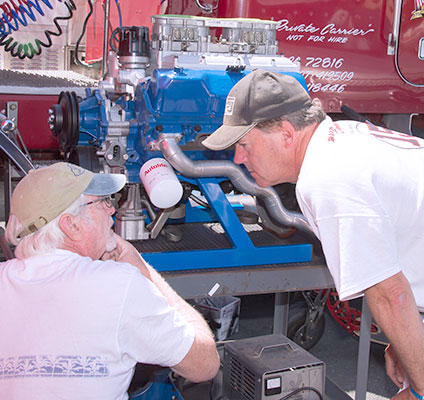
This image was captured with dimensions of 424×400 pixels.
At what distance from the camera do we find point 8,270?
161 centimetres

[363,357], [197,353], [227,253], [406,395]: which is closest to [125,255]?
[197,353]

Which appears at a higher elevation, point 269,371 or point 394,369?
point 394,369

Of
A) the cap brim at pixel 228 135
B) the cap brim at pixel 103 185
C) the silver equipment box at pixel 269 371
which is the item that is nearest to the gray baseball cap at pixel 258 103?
the cap brim at pixel 228 135

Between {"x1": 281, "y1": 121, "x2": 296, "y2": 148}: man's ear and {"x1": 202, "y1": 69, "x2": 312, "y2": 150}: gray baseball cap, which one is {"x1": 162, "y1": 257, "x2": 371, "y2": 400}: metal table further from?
{"x1": 281, "y1": 121, "x2": 296, "y2": 148}: man's ear

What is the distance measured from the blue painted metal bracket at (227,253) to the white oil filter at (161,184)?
0.75 ft

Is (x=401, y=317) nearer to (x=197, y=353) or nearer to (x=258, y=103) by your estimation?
(x=197, y=353)

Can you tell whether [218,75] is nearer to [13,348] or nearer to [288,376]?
[288,376]

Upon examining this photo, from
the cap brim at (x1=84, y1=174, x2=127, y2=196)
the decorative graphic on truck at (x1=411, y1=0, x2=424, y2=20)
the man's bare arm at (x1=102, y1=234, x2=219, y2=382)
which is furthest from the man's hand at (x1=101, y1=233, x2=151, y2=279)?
the decorative graphic on truck at (x1=411, y1=0, x2=424, y2=20)

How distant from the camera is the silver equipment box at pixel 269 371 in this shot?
7.99ft

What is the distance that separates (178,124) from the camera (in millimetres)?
2713

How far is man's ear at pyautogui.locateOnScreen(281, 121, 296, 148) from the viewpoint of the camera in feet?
5.58

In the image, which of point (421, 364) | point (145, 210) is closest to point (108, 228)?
point (421, 364)

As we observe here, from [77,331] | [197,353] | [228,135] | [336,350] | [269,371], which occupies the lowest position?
[336,350]

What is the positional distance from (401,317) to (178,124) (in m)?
1.45
